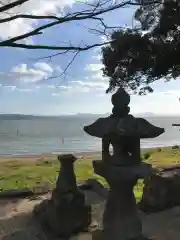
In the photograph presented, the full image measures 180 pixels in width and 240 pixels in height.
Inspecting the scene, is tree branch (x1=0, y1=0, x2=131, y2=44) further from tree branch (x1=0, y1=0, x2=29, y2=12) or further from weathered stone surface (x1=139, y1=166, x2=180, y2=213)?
weathered stone surface (x1=139, y1=166, x2=180, y2=213)

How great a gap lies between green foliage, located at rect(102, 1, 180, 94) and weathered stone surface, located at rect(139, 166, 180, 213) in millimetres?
2547

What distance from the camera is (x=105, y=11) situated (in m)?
4.48

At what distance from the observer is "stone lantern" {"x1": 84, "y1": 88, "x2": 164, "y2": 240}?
4223 millimetres

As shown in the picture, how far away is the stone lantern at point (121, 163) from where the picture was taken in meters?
4.22

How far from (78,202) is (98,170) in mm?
1859

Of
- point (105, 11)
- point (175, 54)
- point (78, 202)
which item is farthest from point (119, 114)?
point (175, 54)

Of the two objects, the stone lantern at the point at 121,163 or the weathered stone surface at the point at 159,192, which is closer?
the stone lantern at the point at 121,163

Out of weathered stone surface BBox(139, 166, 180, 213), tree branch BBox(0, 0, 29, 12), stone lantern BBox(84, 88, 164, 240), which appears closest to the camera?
tree branch BBox(0, 0, 29, 12)

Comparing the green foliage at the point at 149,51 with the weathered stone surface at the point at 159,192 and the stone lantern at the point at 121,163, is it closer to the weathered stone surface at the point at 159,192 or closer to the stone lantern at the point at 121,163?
the weathered stone surface at the point at 159,192

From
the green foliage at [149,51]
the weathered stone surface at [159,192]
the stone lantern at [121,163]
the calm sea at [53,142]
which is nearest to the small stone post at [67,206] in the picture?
the stone lantern at [121,163]

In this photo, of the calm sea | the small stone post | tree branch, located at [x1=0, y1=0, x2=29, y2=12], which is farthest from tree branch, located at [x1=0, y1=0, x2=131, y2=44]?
the calm sea

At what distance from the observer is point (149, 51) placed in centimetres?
858

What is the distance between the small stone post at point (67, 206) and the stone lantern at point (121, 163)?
152 cm

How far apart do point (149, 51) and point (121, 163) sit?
495 centimetres
